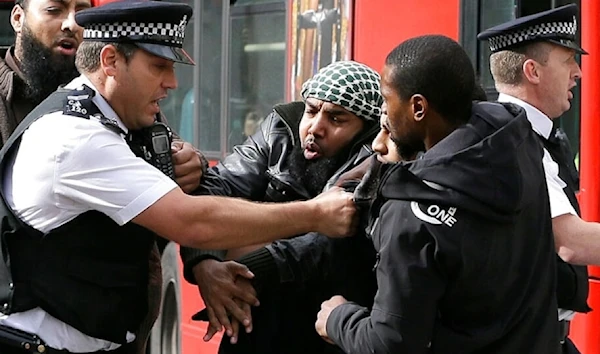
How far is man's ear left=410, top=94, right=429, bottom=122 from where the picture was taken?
280 cm

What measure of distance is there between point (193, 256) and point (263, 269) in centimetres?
24

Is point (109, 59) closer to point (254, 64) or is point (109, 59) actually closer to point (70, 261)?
point (70, 261)

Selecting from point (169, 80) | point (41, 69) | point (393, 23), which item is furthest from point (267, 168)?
point (393, 23)

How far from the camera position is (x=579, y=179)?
13.6ft

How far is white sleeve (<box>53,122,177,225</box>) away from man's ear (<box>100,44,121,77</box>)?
22cm

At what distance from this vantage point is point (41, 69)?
467 centimetres

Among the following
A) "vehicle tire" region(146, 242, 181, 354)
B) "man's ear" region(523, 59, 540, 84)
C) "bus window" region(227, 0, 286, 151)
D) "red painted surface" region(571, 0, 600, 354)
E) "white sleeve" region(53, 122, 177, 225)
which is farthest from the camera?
"vehicle tire" region(146, 242, 181, 354)

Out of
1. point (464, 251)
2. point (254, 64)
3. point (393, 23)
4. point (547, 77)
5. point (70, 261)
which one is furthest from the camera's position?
point (254, 64)

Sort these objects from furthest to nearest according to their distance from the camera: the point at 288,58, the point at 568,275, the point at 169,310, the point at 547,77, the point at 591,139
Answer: the point at 169,310
the point at 288,58
the point at 591,139
the point at 547,77
the point at 568,275

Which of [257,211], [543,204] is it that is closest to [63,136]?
[257,211]

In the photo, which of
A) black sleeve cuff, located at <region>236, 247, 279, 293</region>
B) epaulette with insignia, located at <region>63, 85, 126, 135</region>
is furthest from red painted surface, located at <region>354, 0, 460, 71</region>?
epaulette with insignia, located at <region>63, 85, 126, 135</region>

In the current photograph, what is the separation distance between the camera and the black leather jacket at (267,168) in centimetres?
355

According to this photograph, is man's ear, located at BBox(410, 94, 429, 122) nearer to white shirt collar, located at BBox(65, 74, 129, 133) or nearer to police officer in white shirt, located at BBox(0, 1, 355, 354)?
police officer in white shirt, located at BBox(0, 1, 355, 354)

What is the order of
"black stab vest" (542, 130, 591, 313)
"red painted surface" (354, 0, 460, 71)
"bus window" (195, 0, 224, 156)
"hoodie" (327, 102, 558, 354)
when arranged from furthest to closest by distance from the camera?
1. "bus window" (195, 0, 224, 156)
2. "red painted surface" (354, 0, 460, 71)
3. "black stab vest" (542, 130, 591, 313)
4. "hoodie" (327, 102, 558, 354)
